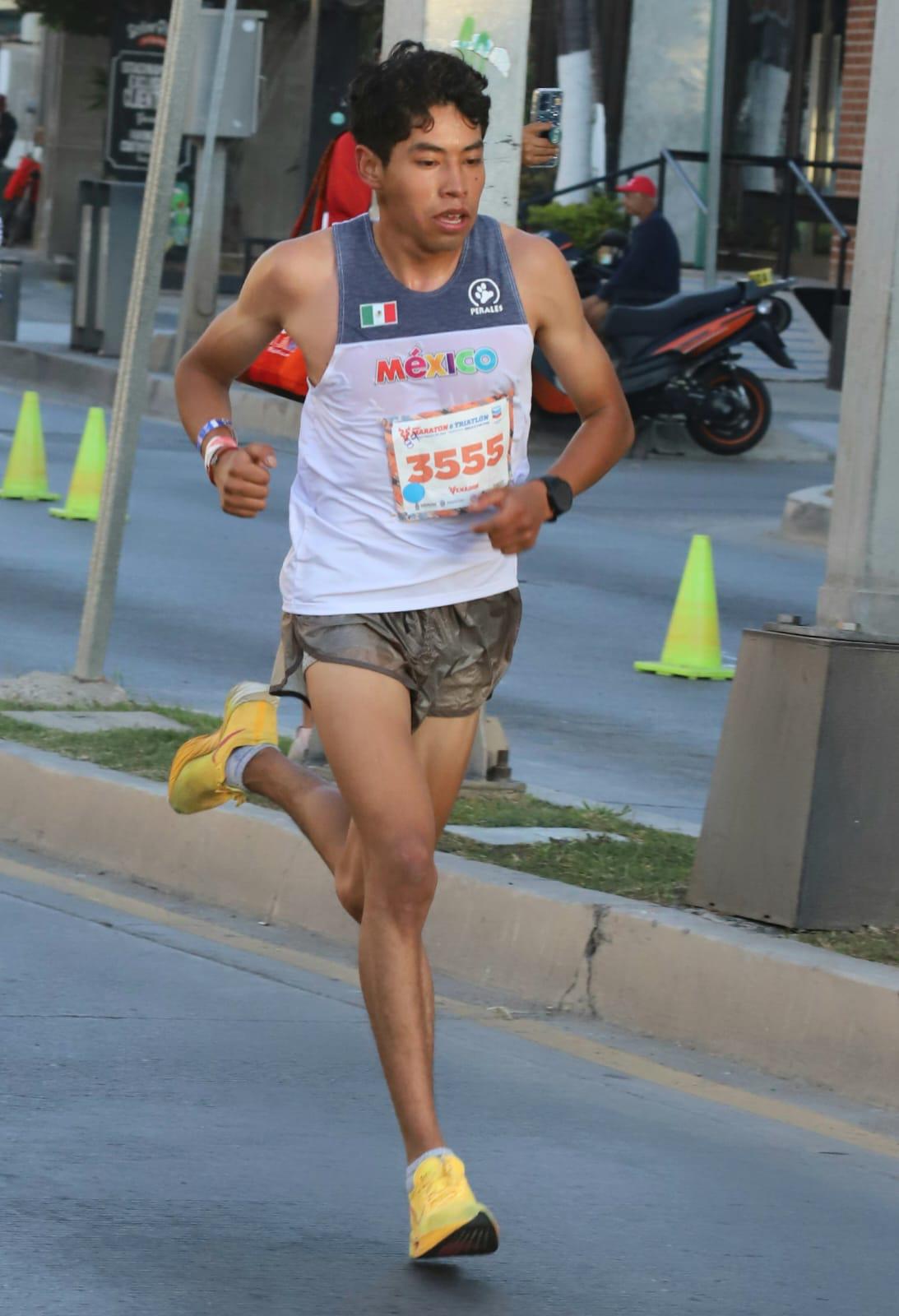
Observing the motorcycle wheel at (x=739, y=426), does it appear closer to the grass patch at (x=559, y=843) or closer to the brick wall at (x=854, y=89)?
the brick wall at (x=854, y=89)

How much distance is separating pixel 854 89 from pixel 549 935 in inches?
883

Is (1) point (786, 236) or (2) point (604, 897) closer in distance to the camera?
(2) point (604, 897)

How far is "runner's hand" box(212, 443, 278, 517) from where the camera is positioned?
4.66m

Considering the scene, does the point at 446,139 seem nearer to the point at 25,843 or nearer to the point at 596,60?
the point at 25,843

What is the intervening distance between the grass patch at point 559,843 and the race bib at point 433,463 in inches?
71.8

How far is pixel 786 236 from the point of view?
86.2 ft

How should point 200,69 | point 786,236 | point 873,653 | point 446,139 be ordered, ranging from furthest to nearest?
point 786,236, point 200,69, point 873,653, point 446,139

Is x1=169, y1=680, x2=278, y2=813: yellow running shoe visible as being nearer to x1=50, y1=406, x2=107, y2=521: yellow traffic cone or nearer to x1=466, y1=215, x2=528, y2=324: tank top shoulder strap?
x1=466, y1=215, x2=528, y2=324: tank top shoulder strap

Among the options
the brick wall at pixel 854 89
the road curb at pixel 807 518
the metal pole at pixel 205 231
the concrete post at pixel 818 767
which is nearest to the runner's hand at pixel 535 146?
the concrete post at pixel 818 767

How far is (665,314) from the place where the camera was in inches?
742

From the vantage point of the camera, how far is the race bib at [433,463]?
4633mm

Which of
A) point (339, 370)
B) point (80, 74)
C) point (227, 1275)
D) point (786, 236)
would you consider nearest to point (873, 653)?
point (339, 370)

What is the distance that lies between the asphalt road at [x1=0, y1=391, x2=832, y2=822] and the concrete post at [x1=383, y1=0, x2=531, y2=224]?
2.02 metres

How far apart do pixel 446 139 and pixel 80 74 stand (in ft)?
122
